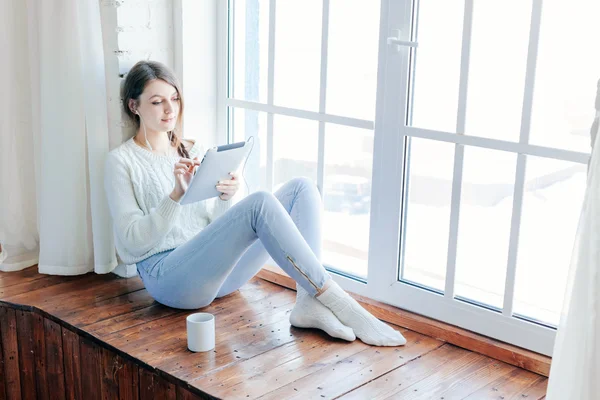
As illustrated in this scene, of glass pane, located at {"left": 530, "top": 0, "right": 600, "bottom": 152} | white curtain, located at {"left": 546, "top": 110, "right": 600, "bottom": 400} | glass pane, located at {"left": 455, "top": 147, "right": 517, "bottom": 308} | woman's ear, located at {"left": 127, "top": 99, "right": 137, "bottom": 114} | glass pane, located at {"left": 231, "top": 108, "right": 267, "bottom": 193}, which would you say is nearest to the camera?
white curtain, located at {"left": 546, "top": 110, "right": 600, "bottom": 400}

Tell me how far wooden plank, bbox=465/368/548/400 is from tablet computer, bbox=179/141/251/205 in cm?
91

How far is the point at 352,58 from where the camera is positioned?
2369 millimetres

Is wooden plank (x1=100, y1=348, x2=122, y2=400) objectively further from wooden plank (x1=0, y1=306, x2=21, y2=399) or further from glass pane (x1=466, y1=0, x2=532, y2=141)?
glass pane (x1=466, y1=0, x2=532, y2=141)

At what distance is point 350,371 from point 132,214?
0.82m

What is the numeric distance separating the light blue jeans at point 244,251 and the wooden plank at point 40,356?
347 millimetres

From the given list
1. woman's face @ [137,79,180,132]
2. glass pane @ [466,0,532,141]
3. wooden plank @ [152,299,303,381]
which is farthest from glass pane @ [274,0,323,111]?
wooden plank @ [152,299,303,381]

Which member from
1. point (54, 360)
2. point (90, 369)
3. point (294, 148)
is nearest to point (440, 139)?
point (294, 148)

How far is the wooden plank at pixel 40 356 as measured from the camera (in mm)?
2377

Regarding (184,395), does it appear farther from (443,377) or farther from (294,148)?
(294,148)

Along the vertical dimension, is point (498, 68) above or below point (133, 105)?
above

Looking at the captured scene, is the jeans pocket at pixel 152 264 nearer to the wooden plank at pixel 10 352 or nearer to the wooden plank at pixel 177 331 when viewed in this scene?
the wooden plank at pixel 177 331

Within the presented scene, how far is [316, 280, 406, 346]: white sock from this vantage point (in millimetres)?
2180

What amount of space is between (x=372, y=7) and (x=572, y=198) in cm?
82

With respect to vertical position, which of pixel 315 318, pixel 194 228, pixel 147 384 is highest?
pixel 194 228
